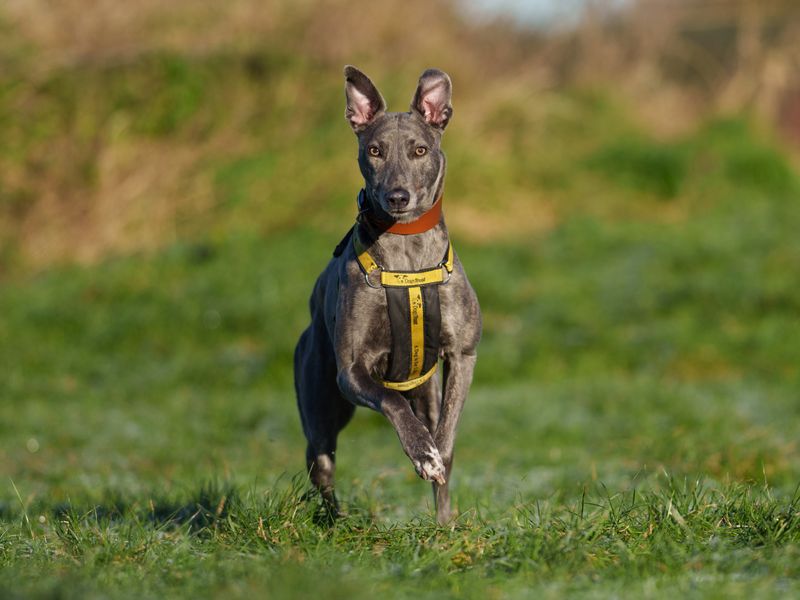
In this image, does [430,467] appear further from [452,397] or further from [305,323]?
Answer: [305,323]

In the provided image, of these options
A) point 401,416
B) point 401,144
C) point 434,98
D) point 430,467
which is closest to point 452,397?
point 401,416

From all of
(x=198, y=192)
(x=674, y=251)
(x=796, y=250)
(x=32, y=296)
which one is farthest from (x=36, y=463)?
(x=796, y=250)

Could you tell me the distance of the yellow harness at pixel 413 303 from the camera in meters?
4.66

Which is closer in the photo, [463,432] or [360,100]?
[360,100]

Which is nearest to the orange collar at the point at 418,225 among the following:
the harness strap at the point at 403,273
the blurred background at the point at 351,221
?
the harness strap at the point at 403,273

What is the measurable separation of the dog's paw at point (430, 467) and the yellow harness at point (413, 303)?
1.71 ft

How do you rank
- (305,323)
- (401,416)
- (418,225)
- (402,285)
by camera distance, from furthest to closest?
(305,323), (418,225), (402,285), (401,416)

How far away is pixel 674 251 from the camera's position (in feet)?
49.1

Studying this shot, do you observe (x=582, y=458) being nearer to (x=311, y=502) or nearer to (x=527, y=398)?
(x=527, y=398)

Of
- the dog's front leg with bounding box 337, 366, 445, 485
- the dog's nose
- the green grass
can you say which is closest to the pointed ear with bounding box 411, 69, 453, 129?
the dog's nose

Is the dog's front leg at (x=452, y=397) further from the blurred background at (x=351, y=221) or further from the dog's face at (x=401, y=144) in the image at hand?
the blurred background at (x=351, y=221)

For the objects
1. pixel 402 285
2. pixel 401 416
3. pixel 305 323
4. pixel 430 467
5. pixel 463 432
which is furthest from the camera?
pixel 305 323

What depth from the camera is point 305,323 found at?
12812mm

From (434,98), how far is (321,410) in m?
1.54
